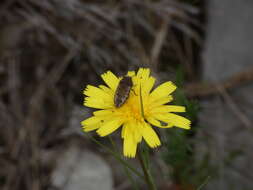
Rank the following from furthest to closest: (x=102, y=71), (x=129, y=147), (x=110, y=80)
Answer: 1. (x=102, y=71)
2. (x=110, y=80)
3. (x=129, y=147)

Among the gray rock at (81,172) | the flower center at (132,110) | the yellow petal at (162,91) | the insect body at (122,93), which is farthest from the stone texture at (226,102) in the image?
the insect body at (122,93)

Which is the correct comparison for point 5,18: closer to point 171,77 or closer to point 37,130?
point 37,130

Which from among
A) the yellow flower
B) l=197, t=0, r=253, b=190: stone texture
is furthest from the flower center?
l=197, t=0, r=253, b=190: stone texture

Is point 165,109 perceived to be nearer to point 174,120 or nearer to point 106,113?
point 174,120

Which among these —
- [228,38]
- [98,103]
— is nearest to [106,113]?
[98,103]

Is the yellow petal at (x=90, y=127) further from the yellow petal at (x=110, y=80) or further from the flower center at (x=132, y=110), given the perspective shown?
the yellow petal at (x=110, y=80)

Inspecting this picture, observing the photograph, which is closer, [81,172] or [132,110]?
[132,110]
